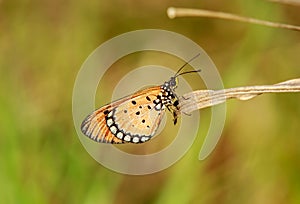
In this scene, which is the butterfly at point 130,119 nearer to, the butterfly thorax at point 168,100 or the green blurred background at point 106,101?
the butterfly thorax at point 168,100

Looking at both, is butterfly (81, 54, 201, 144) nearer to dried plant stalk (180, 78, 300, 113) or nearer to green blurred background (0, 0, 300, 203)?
dried plant stalk (180, 78, 300, 113)

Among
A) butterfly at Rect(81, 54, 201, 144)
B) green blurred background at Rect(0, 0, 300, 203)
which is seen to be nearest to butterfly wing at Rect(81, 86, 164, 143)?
butterfly at Rect(81, 54, 201, 144)

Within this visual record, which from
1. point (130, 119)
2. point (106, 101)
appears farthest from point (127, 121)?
point (106, 101)

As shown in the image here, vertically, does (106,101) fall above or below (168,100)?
above

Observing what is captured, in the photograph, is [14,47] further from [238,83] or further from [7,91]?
[238,83]

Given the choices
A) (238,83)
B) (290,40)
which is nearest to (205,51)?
(290,40)

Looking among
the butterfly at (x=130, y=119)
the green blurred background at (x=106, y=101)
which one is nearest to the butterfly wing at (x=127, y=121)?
the butterfly at (x=130, y=119)

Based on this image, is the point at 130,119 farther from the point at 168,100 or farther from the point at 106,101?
the point at 106,101

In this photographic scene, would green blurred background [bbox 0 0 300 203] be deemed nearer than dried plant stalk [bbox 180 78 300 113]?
No
